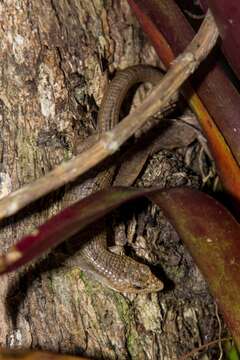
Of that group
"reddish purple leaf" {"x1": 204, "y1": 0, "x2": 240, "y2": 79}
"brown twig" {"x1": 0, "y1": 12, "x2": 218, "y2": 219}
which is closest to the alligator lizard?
"brown twig" {"x1": 0, "y1": 12, "x2": 218, "y2": 219}

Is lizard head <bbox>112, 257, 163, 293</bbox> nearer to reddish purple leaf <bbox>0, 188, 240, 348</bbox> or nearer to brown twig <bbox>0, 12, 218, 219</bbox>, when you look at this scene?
reddish purple leaf <bbox>0, 188, 240, 348</bbox>

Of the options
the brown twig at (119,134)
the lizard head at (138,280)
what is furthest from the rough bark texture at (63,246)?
the brown twig at (119,134)

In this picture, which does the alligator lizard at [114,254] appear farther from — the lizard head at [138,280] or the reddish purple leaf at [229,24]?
the reddish purple leaf at [229,24]

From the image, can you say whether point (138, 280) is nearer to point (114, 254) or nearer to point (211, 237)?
point (114, 254)

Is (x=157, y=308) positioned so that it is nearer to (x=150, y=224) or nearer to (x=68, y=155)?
(x=150, y=224)

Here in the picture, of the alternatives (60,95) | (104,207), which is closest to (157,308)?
(60,95)

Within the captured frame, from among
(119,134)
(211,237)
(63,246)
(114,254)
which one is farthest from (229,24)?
(114,254)
